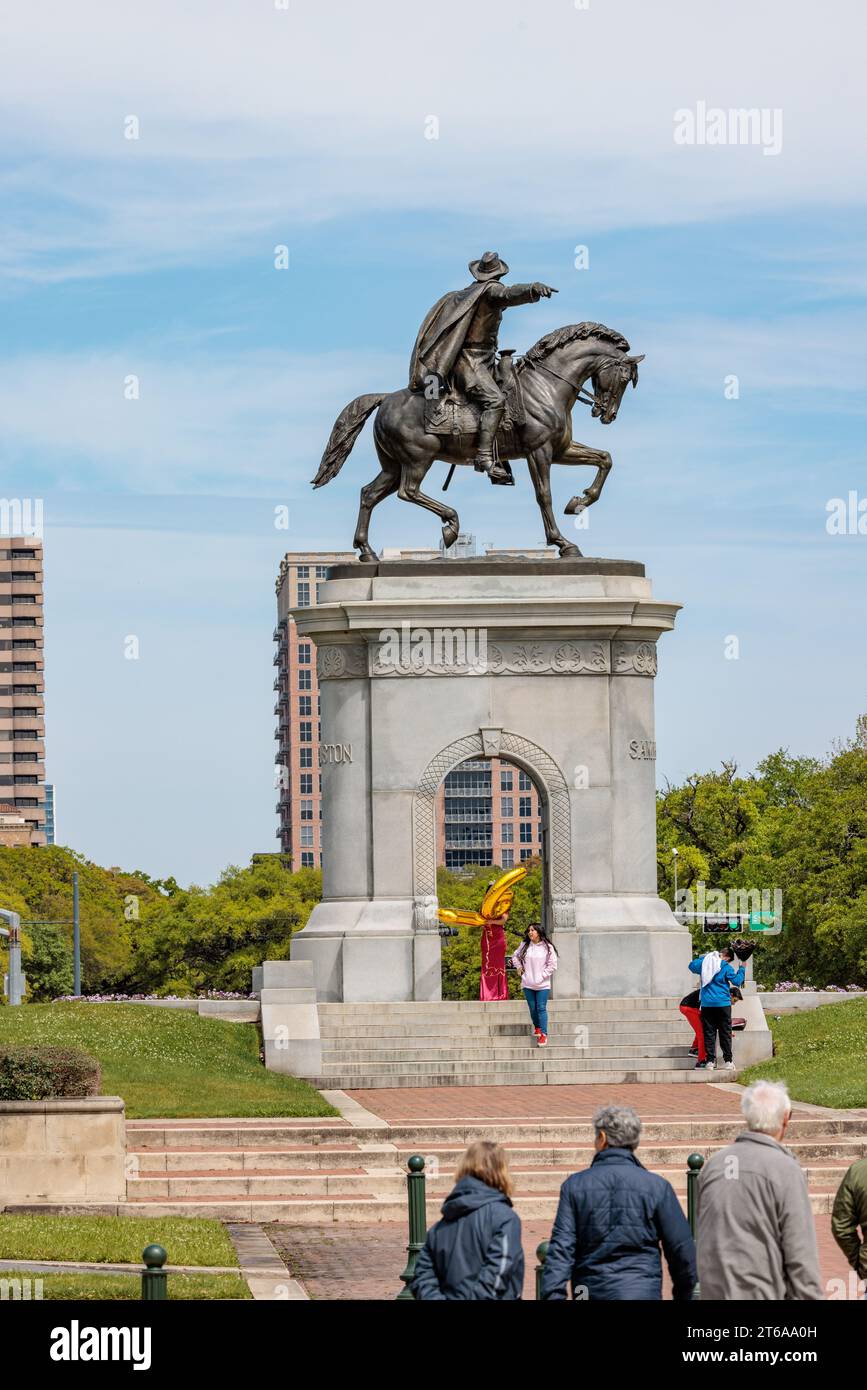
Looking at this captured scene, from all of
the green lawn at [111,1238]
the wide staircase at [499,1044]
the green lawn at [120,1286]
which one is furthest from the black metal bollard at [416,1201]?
the wide staircase at [499,1044]

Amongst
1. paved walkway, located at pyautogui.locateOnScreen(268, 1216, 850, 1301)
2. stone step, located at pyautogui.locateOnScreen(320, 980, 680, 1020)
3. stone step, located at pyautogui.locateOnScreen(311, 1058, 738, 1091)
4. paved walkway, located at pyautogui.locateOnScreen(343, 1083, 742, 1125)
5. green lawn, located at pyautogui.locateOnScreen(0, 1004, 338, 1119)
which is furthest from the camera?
stone step, located at pyautogui.locateOnScreen(320, 980, 680, 1020)

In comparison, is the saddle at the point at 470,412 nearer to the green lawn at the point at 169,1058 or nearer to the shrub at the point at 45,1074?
the green lawn at the point at 169,1058

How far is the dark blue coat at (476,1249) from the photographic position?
35.4 ft

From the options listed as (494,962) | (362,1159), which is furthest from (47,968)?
(362,1159)

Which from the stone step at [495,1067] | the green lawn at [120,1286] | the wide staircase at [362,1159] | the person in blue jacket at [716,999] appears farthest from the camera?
the stone step at [495,1067]

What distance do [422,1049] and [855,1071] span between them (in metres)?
5.79

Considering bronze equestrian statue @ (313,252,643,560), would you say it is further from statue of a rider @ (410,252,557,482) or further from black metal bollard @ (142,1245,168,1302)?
black metal bollard @ (142,1245,168,1302)

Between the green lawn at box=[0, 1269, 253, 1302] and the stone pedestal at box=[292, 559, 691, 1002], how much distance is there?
18515 millimetres

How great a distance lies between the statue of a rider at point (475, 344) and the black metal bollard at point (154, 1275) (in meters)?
25.5

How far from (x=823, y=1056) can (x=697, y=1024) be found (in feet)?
5.27

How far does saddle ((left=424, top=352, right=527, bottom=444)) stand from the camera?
1438 inches

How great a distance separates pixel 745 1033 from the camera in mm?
31875

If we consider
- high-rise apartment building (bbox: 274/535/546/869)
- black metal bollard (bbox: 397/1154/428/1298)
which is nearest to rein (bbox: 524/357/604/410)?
black metal bollard (bbox: 397/1154/428/1298)
